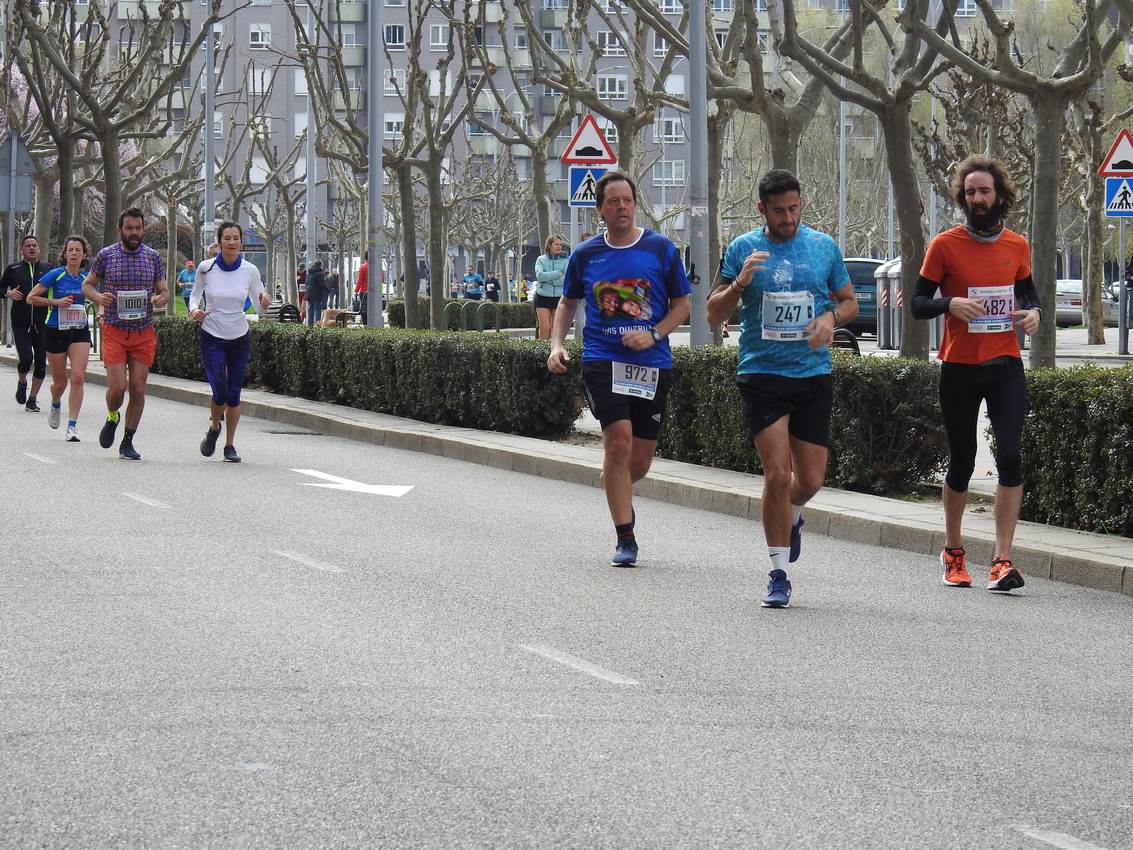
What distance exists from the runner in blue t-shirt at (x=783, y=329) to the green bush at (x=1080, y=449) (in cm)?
186

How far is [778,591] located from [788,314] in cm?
115

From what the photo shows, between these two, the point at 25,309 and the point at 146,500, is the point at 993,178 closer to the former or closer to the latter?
the point at 146,500

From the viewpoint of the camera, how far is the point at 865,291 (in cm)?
4262

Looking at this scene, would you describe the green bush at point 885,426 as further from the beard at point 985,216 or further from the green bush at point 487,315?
the green bush at point 487,315

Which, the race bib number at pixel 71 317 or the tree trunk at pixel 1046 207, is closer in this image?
the tree trunk at pixel 1046 207

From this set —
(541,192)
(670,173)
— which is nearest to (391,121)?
(670,173)

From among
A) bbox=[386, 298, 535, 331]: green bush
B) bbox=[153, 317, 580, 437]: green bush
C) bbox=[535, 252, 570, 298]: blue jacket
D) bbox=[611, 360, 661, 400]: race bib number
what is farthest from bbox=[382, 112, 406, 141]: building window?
bbox=[611, 360, 661, 400]: race bib number

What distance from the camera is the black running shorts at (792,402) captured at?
8.55m

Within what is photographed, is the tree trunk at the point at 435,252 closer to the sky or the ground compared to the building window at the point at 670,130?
closer to the ground

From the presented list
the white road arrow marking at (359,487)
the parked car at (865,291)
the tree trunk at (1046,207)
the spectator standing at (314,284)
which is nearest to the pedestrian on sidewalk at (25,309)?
the white road arrow marking at (359,487)

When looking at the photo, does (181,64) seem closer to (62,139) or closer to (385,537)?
(62,139)

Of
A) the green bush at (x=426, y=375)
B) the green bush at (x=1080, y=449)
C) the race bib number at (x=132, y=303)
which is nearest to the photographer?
the green bush at (x=1080, y=449)

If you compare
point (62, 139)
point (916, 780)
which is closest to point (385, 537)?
point (916, 780)

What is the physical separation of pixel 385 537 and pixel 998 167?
12.3 feet
